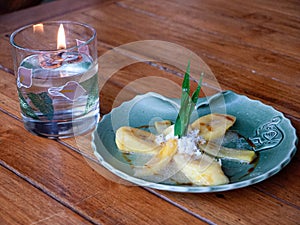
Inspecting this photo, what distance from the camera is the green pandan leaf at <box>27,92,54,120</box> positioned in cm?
79

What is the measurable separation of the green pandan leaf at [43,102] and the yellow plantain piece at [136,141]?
4.3 inches

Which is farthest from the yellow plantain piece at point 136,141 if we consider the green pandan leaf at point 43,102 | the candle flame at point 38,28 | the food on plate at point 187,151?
Answer: the candle flame at point 38,28

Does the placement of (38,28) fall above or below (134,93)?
above

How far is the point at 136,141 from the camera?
2.47 ft

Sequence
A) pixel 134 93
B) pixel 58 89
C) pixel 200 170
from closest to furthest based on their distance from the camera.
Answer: pixel 200 170 < pixel 58 89 < pixel 134 93

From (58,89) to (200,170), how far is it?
25 centimetres

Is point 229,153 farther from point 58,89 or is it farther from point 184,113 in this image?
point 58,89

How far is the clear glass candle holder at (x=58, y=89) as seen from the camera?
792mm

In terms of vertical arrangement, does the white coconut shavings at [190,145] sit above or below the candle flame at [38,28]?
below

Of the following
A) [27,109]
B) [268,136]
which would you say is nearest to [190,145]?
[268,136]

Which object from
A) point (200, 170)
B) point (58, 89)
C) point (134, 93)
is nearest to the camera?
point (200, 170)

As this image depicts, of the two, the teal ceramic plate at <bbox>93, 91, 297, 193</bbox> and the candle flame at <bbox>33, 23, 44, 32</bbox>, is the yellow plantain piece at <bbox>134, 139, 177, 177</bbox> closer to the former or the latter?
the teal ceramic plate at <bbox>93, 91, 297, 193</bbox>

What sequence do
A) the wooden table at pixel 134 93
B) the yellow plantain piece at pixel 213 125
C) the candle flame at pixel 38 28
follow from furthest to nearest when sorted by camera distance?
the candle flame at pixel 38 28 < the yellow plantain piece at pixel 213 125 < the wooden table at pixel 134 93

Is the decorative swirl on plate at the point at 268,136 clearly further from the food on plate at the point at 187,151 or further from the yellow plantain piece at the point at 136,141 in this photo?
the yellow plantain piece at the point at 136,141
